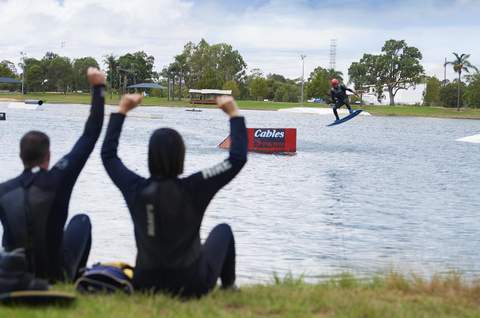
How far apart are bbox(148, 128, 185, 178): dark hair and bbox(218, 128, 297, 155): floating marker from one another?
30.6 meters

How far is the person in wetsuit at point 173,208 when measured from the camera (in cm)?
613

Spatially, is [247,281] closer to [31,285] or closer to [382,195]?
[31,285]

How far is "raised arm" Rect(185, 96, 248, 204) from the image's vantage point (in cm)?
629

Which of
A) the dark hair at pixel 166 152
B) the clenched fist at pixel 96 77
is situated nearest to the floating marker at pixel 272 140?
the clenched fist at pixel 96 77

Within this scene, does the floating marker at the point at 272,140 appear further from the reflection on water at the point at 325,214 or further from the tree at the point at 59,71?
the tree at the point at 59,71

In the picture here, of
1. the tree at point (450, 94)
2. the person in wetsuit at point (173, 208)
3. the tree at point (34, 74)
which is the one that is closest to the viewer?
the person in wetsuit at point (173, 208)

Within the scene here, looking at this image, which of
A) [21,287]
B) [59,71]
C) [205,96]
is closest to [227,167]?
[21,287]

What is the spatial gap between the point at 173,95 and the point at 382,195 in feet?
572

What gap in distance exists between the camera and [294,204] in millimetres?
19219

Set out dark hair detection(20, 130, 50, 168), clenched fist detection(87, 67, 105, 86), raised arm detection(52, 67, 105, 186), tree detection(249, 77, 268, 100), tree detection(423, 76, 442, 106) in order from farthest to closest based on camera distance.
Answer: tree detection(249, 77, 268, 100)
tree detection(423, 76, 442, 106)
clenched fist detection(87, 67, 105, 86)
raised arm detection(52, 67, 105, 186)
dark hair detection(20, 130, 50, 168)

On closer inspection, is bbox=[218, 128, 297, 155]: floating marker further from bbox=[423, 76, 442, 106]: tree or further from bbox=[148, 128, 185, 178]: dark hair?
bbox=[423, 76, 442, 106]: tree

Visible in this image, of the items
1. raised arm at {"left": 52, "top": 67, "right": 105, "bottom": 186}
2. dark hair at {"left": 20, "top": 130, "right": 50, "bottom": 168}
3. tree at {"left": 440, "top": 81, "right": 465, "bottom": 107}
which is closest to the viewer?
dark hair at {"left": 20, "top": 130, "right": 50, "bottom": 168}

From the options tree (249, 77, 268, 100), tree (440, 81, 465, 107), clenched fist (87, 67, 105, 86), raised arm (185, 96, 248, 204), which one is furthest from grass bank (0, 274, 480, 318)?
tree (249, 77, 268, 100)

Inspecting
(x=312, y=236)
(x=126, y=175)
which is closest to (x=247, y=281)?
(x=126, y=175)
